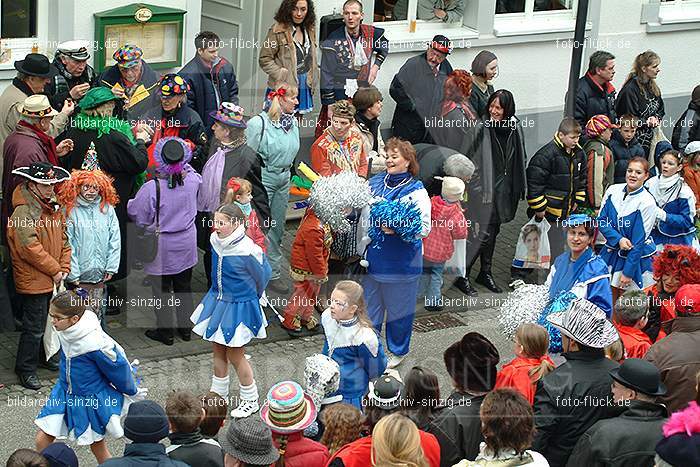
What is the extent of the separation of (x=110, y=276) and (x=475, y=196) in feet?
13.5

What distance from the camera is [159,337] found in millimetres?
11023

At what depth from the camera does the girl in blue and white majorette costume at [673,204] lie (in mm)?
12359

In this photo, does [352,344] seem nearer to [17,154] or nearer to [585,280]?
[585,280]

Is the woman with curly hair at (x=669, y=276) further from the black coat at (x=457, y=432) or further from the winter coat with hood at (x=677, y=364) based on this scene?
the black coat at (x=457, y=432)

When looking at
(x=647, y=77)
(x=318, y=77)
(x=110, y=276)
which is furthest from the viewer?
(x=647, y=77)

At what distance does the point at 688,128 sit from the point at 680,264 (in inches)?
228

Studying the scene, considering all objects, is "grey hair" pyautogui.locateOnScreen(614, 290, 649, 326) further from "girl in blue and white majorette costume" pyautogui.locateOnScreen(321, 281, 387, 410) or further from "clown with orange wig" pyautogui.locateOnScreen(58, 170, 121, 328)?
"clown with orange wig" pyautogui.locateOnScreen(58, 170, 121, 328)

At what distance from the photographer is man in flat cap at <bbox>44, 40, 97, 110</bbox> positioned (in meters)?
11.5

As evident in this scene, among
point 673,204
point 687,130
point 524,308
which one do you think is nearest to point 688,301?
point 524,308

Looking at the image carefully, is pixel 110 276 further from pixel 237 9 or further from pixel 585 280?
pixel 237 9

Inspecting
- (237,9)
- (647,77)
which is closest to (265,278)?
A: (237,9)

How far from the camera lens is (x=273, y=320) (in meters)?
11.7

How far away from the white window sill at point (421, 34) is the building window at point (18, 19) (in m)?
4.14

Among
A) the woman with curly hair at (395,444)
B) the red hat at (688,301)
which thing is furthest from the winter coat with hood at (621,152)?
the woman with curly hair at (395,444)
